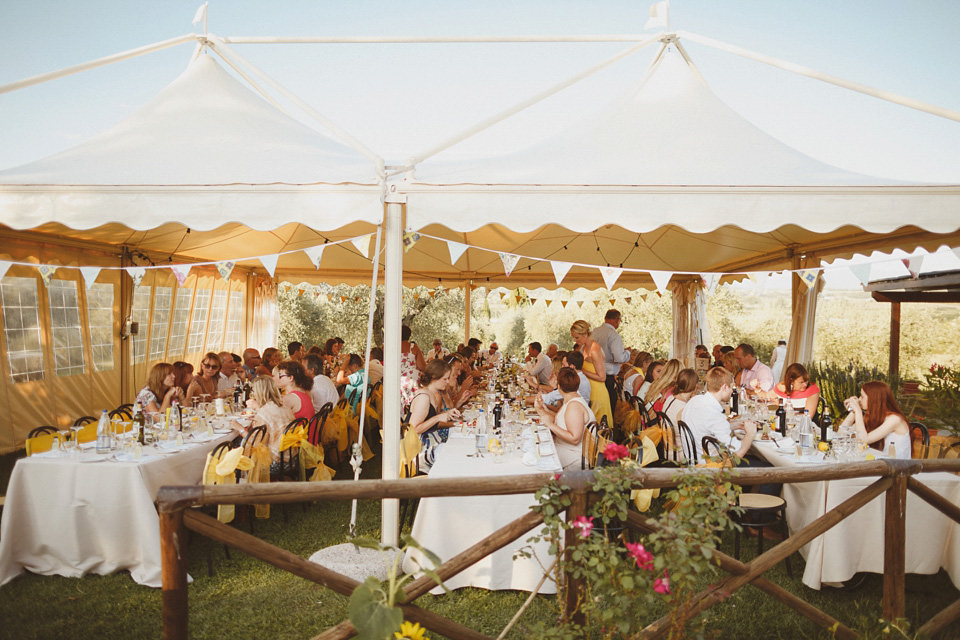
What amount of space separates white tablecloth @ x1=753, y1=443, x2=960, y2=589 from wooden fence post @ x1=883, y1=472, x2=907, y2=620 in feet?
2.31

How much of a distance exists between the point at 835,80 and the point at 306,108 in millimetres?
4121

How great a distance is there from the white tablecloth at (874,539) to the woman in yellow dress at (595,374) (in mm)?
2495

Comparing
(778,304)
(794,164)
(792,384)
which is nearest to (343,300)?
(792,384)

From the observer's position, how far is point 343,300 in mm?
20375

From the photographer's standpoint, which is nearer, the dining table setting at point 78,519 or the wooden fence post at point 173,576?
the wooden fence post at point 173,576

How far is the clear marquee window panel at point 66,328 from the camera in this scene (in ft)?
26.6

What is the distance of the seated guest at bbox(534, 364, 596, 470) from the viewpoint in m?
4.61

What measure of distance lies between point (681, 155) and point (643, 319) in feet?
57.0

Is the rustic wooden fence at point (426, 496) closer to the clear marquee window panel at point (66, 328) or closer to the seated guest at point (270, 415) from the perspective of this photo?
the seated guest at point (270, 415)

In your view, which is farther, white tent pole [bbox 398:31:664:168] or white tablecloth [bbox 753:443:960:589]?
white tent pole [bbox 398:31:664:168]

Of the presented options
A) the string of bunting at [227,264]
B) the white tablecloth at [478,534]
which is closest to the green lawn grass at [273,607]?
the white tablecloth at [478,534]

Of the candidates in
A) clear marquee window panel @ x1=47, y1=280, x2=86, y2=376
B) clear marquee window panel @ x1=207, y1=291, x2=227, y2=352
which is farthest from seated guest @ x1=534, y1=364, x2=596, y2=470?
clear marquee window panel @ x1=207, y1=291, x2=227, y2=352

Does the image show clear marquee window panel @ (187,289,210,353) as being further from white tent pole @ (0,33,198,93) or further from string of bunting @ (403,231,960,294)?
string of bunting @ (403,231,960,294)

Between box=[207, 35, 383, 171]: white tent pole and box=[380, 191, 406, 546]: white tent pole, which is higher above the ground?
box=[207, 35, 383, 171]: white tent pole
